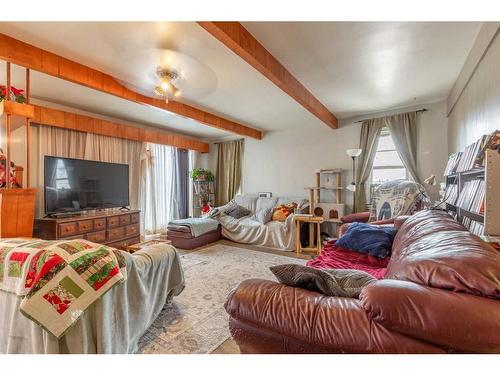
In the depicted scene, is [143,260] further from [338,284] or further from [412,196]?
[412,196]

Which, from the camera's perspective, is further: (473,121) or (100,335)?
Answer: (473,121)

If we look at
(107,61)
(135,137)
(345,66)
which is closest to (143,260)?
(107,61)

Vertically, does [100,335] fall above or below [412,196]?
below

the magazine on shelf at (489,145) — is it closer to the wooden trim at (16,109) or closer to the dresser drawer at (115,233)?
the wooden trim at (16,109)

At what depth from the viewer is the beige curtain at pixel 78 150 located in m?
3.44

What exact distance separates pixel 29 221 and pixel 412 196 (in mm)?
4712

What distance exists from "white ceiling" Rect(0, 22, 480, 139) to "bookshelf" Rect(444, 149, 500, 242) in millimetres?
1209

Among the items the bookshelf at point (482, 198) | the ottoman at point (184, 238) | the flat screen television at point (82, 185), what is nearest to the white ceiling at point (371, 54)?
the bookshelf at point (482, 198)

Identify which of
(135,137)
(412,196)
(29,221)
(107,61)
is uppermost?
(107,61)

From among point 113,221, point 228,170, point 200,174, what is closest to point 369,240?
point 113,221

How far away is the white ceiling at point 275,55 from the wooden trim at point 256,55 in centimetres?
6

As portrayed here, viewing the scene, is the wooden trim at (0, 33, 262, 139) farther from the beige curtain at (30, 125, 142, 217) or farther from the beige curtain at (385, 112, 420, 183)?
the beige curtain at (385, 112, 420, 183)

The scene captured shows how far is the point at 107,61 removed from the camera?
2.31 m

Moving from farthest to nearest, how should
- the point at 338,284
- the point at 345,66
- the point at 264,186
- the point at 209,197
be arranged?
the point at 209,197, the point at 264,186, the point at 345,66, the point at 338,284
